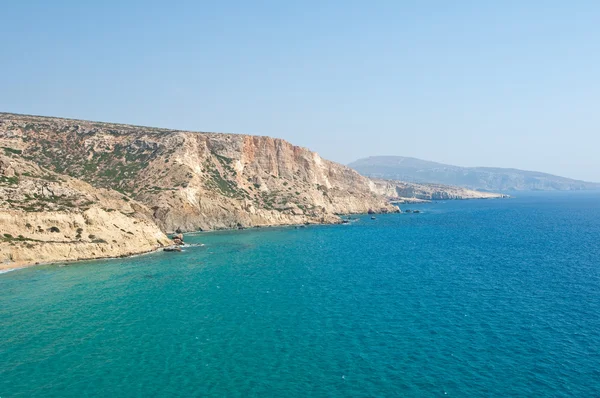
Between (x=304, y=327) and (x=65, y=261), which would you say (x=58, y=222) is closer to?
(x=65, y=261)

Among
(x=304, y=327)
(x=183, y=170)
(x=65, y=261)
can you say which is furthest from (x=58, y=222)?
(x=304, y=327)

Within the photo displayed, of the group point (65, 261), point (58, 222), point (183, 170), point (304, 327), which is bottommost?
point (304, 327)

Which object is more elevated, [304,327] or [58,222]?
[58,222]

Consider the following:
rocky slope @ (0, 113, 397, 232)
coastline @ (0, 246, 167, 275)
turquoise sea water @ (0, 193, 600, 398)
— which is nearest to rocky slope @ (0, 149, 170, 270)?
coastline @ (0, 246, 167, 275)

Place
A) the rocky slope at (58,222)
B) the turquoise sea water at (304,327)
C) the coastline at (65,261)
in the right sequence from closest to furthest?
1. the turquoise sea water at (304,327)
2. the coastline at (65,261)
3. the rocky slope at (58,222)

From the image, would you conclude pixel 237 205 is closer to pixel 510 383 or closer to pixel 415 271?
pixel 415 271

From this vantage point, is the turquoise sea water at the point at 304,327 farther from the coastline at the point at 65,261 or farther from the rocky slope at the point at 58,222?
the rocky slope at the point at 58,222

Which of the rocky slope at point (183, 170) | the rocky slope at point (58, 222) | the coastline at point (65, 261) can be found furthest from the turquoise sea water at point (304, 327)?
the rocky slope at point (183, 170)
